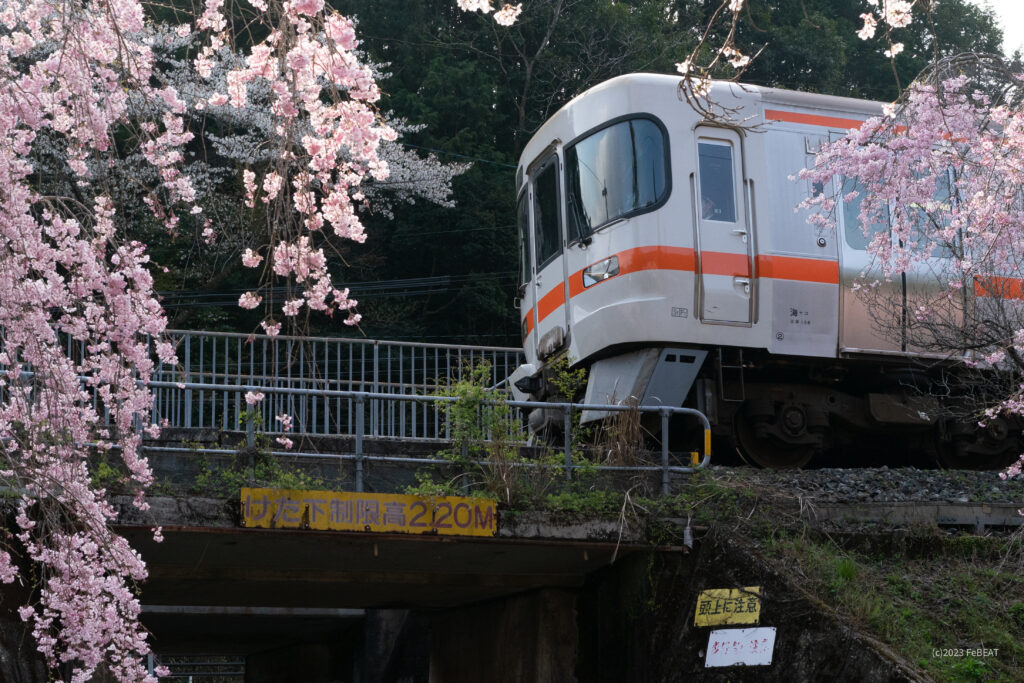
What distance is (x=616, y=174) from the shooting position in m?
11.3

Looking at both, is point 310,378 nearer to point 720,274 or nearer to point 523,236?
point 523,236

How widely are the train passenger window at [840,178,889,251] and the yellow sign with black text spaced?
461cm

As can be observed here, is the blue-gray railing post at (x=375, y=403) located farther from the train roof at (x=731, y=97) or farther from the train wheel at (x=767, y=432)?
the train wheel at (x=767, y=432)

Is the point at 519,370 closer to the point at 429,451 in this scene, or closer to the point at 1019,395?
the point at 429,451

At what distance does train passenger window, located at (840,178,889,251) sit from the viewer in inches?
461

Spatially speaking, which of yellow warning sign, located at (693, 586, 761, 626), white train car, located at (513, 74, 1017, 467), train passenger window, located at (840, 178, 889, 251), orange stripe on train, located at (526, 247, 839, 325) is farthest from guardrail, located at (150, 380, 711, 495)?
train passenger window, located at (840, 178, 889, 251)

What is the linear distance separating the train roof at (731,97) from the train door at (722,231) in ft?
1.58

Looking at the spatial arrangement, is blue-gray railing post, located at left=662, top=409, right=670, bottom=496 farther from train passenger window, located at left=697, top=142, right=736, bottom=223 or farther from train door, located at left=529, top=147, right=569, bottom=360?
train passenger window, located at left=697, top=142, right=736, bottom=223

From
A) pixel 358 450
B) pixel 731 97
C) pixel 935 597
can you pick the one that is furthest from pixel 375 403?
pixel 935 597

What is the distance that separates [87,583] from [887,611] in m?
5.66

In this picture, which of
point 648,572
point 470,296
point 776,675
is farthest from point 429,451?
point 470,296

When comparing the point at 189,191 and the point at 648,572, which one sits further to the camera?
the point at 648,572

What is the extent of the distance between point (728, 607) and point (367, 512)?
2.92 metres

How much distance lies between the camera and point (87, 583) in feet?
23.3
